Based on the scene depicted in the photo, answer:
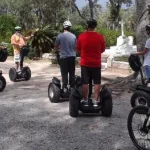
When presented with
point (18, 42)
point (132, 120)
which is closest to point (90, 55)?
point (132, 120)

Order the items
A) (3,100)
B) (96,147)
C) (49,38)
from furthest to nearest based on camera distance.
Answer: (49,38)
(3,100)
(96,147)

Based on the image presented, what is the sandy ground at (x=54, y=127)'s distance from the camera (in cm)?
542

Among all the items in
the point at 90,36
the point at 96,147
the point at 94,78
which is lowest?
the point at 96,147

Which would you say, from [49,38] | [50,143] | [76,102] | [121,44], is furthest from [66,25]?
[121,44]

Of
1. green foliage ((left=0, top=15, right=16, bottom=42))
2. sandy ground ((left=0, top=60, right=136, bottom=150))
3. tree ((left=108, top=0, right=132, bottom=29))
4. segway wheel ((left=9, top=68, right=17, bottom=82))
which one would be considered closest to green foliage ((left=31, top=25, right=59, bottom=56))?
green foliage ((left=0, top=15, right=16, bottom=42))

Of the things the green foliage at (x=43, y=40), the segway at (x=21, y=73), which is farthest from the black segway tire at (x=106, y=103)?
the green foliage at (x=43, y=40)

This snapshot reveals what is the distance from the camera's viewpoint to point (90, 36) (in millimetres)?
6840

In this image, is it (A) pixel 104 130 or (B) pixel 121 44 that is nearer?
(A) pixel 104 130

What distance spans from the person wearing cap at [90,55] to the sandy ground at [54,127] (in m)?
0.53

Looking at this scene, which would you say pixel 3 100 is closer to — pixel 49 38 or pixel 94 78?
pixel 94 78

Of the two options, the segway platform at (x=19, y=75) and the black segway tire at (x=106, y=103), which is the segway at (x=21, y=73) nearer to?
the segway platform at (x=19, y=75)

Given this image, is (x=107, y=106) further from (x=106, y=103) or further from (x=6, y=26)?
(x=6, y=26)

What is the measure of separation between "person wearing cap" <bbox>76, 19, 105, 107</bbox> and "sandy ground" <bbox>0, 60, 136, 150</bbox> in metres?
0.53

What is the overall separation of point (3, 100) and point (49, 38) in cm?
1189
